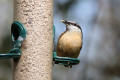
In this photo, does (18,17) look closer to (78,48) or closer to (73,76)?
(78,48)

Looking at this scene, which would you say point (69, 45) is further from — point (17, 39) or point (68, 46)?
point (17, 39)

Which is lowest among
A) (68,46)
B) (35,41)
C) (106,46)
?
(106,46)

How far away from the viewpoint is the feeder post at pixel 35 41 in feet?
21.0

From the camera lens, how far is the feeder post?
21.0 ft

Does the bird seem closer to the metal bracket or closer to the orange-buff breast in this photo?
the orange-buff breast

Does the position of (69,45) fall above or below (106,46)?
above

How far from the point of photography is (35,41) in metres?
6.48

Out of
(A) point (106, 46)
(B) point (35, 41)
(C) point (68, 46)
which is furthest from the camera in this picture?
(A) point (106, 46)

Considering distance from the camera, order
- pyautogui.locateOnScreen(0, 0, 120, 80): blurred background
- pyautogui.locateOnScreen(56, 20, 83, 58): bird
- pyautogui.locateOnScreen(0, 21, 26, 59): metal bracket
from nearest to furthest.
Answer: pyautogui.locateOnScreen(0, 21, 26, 59): metal bracket, pyautogui.locateOnScreen(56, 20, 83, 58): bird, pyautogui.locateOnScreen(0, 0, 120, 80): blurred background

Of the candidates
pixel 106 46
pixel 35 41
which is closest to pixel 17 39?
pixel 35 41

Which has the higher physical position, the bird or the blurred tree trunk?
the bird

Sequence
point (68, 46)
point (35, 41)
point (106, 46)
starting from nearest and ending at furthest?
1. point (35, 41)
2. point (68, 46)
3. point (106, 46)

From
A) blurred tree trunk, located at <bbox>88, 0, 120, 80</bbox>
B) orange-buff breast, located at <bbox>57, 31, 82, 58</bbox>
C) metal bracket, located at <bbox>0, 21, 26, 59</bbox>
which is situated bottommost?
blurred tree trunk, located at <bbox>88, 0, 120, 80</bbox>

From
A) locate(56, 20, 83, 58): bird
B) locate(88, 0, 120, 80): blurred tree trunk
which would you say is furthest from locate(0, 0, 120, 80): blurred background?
locate(56, 20, 83, 58): bird
